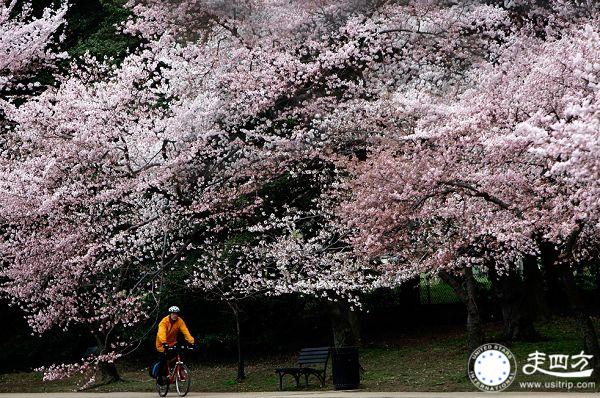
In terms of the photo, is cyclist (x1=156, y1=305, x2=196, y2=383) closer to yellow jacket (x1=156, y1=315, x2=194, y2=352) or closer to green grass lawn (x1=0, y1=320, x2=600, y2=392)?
yellow jacket (x1=156, y1=315, x2=194, y2=352)

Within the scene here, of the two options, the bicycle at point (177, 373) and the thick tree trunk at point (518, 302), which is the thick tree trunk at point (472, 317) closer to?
the thick tree trunk at point (518, 302)

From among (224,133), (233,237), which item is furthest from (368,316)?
(224,133)

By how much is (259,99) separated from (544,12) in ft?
22.0

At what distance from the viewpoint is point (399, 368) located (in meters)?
20.5

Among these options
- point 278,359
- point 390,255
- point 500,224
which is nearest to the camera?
point 500,224

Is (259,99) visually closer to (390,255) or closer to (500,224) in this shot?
(390,255)

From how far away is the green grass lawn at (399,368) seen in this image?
1768 cm

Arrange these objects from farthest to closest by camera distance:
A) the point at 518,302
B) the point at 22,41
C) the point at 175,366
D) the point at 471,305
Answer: the point at 22,41 < the point at 518,302 < the point at 471,305 < the point at 175,366

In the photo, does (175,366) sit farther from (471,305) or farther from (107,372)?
(107,372)

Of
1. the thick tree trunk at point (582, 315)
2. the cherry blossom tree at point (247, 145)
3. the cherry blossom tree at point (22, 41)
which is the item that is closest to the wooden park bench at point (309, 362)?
the cherry blossom tree at point (247, 145)

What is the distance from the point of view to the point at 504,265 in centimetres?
1994

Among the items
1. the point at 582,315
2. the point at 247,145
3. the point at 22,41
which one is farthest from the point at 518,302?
the point at 22,41

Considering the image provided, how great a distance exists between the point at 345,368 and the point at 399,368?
4.20 m

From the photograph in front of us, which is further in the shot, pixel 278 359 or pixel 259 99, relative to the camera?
pixel 278 359
